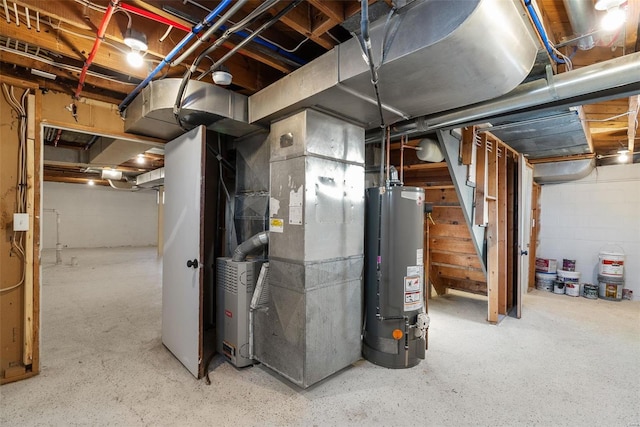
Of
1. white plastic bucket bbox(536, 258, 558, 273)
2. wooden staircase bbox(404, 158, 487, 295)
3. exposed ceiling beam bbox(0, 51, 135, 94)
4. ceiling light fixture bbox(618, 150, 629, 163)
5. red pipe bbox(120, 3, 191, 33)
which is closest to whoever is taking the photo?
red pipe bbox(120, 3, 191, 33)

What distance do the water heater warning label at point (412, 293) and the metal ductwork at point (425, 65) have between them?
136 cm

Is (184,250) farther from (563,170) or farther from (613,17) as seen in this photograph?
(563,170)

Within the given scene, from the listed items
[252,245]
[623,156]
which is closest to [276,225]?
[252,245]

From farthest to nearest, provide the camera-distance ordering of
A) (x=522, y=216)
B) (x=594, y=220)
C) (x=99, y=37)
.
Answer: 1. (x=594, y=220)
2. (x=522, y=216)
3. (x=99, y=37)

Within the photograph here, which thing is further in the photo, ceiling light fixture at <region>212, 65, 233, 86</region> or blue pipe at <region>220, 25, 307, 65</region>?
ceiling light fixture at <region>212, 65, 233, 86</region>

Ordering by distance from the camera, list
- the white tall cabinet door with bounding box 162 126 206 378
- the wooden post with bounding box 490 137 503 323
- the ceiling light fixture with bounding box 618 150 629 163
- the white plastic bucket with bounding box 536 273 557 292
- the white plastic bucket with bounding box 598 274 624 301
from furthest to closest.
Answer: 1. the white plastic bucket with bounding box 536 273 557 292
2. the white plastic bucket with bounding box 598 274 624 301
3. the ceiling light fixture with bounding box 618 150 629 163
4. the wooden post with bounding box 490 137 503 323
5. the white tall cabinet door with bounding box 162 126 206 378

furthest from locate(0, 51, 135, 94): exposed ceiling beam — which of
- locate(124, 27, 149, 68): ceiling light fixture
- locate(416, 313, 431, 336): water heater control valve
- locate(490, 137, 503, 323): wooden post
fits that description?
locate(490, 137, 503, 323): wooden post

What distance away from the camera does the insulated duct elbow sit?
253 centimetres

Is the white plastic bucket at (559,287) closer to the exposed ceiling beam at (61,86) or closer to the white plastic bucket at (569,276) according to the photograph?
the white plastic bucket at (569,276)

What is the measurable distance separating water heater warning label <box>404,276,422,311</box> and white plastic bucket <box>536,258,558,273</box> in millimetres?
4130

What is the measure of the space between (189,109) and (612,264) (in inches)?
246

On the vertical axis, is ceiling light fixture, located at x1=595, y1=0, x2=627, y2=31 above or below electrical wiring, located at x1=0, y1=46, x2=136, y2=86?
below

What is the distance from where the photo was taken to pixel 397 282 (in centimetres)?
253

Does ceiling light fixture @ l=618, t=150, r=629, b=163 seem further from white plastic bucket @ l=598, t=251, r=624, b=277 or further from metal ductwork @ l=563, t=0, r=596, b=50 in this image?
metal ductwork @ l=563, t=0, r=596, b=50
